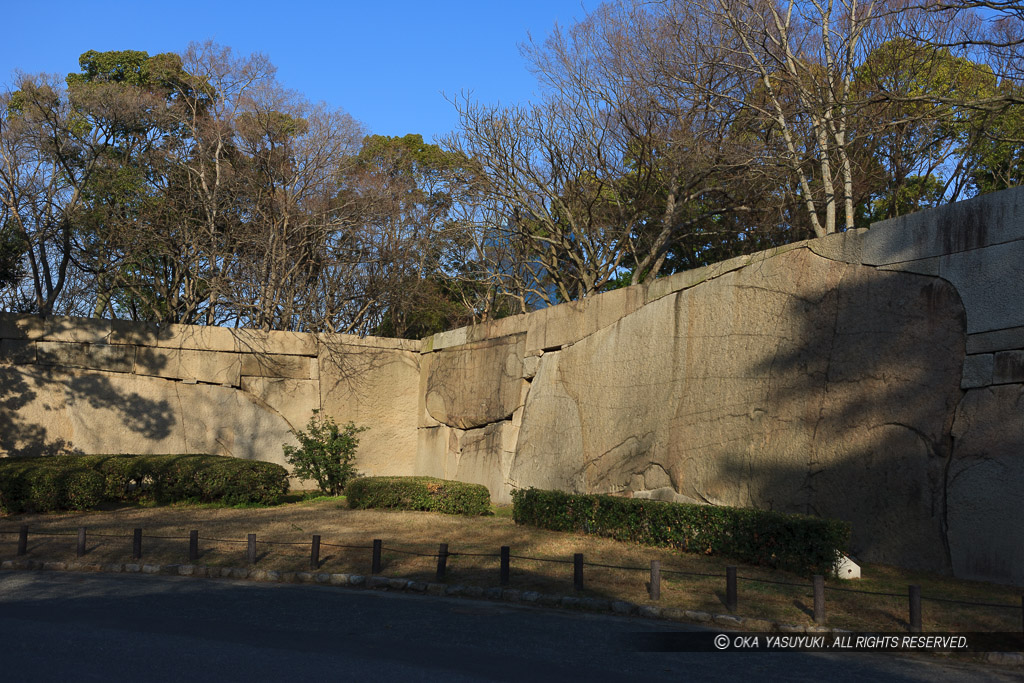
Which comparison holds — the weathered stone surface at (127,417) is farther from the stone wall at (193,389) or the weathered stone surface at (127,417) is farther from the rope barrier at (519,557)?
the rope barrier at (519,557)

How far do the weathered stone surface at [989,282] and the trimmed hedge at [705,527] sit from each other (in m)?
3.00

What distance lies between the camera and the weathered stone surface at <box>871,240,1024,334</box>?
31.6 ft

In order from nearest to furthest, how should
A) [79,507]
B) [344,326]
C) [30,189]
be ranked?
[79,507] → [30,189] → [344,326]

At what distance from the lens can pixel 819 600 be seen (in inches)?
315

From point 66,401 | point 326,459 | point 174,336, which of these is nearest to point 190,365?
point 174,336

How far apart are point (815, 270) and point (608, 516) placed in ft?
15.5

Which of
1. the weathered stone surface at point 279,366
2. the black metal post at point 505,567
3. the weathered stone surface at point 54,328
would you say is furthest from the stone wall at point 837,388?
the weathered stone surface at point 54,328

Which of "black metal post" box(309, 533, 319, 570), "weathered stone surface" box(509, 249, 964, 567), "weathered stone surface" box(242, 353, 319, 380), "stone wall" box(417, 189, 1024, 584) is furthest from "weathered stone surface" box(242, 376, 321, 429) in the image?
"black metal post" box(309, 533, 319, 570)

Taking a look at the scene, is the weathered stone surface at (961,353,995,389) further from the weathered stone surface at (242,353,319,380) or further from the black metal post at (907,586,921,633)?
the weathered stone surface at (242,353,319,380)

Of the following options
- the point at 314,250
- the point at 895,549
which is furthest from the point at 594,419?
the point at 314,250

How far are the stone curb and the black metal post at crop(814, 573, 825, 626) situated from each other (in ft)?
0.46

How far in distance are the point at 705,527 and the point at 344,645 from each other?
18.0 ft

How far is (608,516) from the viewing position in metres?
12.4

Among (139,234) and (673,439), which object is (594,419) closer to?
(673,439)
